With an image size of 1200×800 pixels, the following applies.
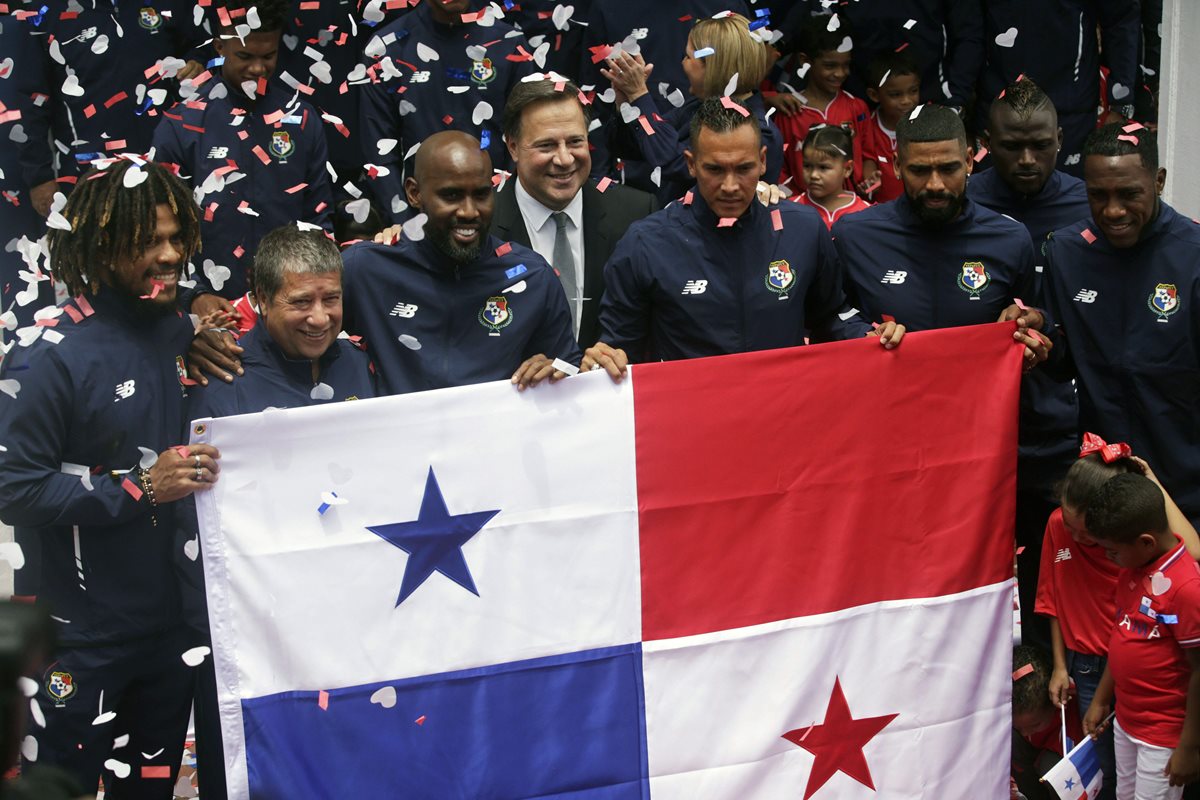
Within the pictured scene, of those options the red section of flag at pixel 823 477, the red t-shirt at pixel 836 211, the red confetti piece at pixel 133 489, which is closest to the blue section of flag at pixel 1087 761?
the red section of flag at pixel 823 477

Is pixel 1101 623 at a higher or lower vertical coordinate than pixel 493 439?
lower

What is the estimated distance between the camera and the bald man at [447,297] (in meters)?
5.12

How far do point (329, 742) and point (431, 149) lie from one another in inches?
77.9

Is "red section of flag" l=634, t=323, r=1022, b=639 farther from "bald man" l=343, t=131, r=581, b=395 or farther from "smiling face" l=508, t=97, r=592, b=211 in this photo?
"smiling face" l=508, t=97, r=592, b=211

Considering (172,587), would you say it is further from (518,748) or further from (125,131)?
(125,131)

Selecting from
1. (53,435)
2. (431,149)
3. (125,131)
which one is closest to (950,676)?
(431,149)

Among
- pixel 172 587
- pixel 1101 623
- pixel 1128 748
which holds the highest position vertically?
pixel 172 587

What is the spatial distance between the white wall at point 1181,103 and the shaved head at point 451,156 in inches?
197

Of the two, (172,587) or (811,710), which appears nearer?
(172,587)

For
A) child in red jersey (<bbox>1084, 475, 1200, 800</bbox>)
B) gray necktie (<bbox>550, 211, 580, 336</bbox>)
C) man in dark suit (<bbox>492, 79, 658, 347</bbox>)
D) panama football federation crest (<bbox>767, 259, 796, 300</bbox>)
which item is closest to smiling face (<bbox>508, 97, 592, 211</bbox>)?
man in dark suit (<bbox>492, 79, 658, 347</bbox>)

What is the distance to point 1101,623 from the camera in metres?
5.14

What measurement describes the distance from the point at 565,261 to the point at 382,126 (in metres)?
1.56

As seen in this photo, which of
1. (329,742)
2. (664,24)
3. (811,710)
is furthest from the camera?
(664,24)

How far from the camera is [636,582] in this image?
4918 millimetres
